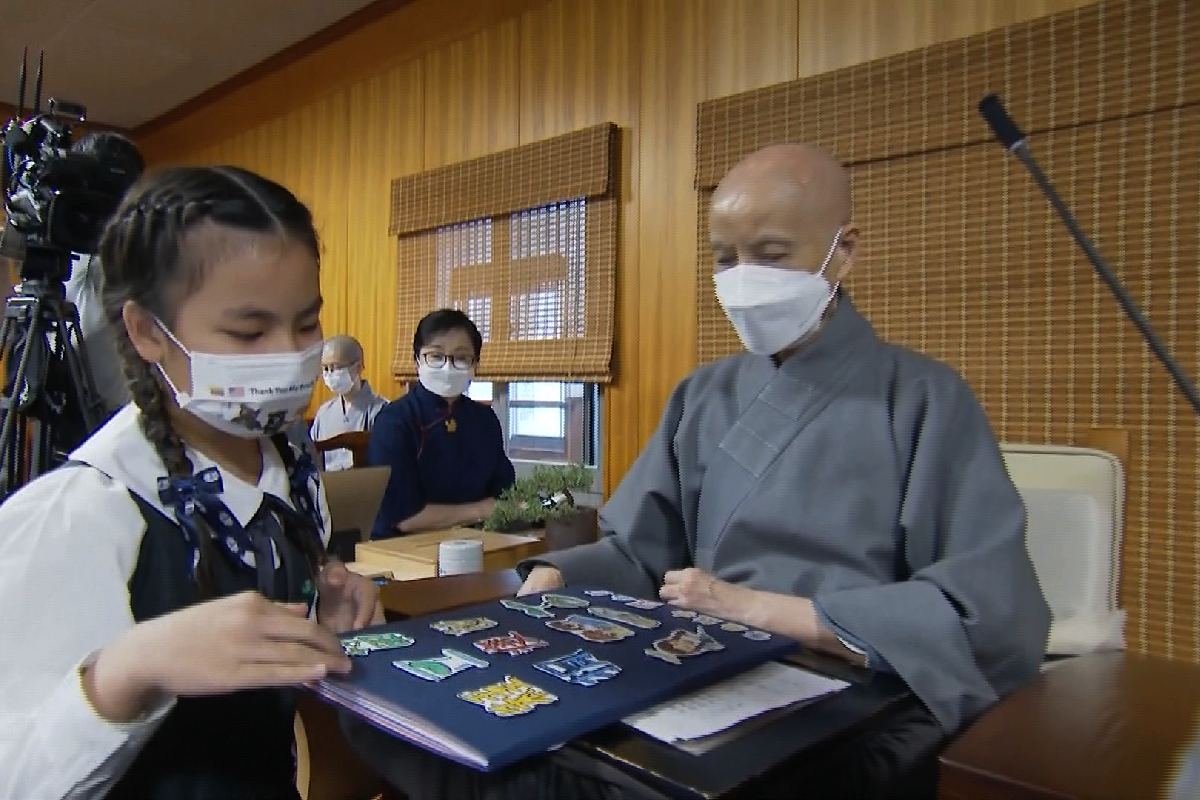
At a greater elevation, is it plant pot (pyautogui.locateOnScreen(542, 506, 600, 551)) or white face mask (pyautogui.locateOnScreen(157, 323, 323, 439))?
white face mask (pyautogui.locateOnScreen(157, 323, 323, 439))

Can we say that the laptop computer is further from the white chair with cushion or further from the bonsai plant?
the white chair with cushion

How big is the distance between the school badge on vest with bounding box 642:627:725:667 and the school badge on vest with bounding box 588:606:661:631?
3cm

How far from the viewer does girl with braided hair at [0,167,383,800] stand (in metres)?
0.58

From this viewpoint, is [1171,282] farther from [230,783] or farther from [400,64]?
[400,64]

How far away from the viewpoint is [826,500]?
111 centimetres

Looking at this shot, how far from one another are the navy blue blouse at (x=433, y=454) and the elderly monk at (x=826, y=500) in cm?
154

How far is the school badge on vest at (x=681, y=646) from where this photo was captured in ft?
2.48

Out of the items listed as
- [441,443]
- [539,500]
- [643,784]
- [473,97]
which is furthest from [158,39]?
[643,784]

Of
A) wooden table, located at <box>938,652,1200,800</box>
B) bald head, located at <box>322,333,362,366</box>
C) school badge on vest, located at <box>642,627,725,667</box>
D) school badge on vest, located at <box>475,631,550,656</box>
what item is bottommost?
wooden table, located at <box>938,652,1200,800</box>

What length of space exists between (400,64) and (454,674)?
439 centimetres

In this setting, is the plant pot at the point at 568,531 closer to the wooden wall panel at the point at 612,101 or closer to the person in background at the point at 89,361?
the person in background at the point at 89,361

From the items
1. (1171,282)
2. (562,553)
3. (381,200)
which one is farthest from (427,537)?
(381,200)

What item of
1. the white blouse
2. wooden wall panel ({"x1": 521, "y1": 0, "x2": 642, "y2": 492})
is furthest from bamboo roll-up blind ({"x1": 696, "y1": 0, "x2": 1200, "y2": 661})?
the white blouse

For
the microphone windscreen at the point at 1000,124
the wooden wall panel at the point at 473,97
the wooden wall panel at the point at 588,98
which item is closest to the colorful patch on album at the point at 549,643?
the microphone windscreen at the point at 1000,124
